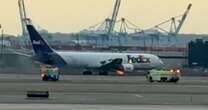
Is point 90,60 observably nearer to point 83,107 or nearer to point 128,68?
point 128,68

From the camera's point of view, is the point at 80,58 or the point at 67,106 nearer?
the point at 67,106

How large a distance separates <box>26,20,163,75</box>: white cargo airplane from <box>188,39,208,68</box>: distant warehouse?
3485cm

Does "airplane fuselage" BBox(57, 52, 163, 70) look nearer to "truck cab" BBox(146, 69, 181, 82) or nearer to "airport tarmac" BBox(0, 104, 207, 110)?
"truck cab" BBox(146, 69, 181, 82)

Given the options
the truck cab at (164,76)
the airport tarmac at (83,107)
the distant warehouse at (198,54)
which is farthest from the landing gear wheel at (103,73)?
the airport tarmac at (83,107)

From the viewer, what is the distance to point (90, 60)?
324ft

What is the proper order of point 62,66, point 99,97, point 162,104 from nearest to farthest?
point 162,104 < point 99,97 < point 62,66

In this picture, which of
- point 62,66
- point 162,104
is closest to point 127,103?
point 162,104

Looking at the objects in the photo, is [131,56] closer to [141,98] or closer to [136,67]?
[136,67]

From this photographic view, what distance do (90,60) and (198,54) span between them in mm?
45216

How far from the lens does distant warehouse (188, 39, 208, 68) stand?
444 feet

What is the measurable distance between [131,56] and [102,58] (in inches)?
151

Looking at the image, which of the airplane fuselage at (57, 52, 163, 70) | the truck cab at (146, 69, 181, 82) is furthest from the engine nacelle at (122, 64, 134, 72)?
the truck cab at (146, 69, 181, 82)

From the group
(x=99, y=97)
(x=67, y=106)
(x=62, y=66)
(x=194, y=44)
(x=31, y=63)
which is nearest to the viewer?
(x=67, y=106)

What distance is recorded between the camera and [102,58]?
99.7 m
